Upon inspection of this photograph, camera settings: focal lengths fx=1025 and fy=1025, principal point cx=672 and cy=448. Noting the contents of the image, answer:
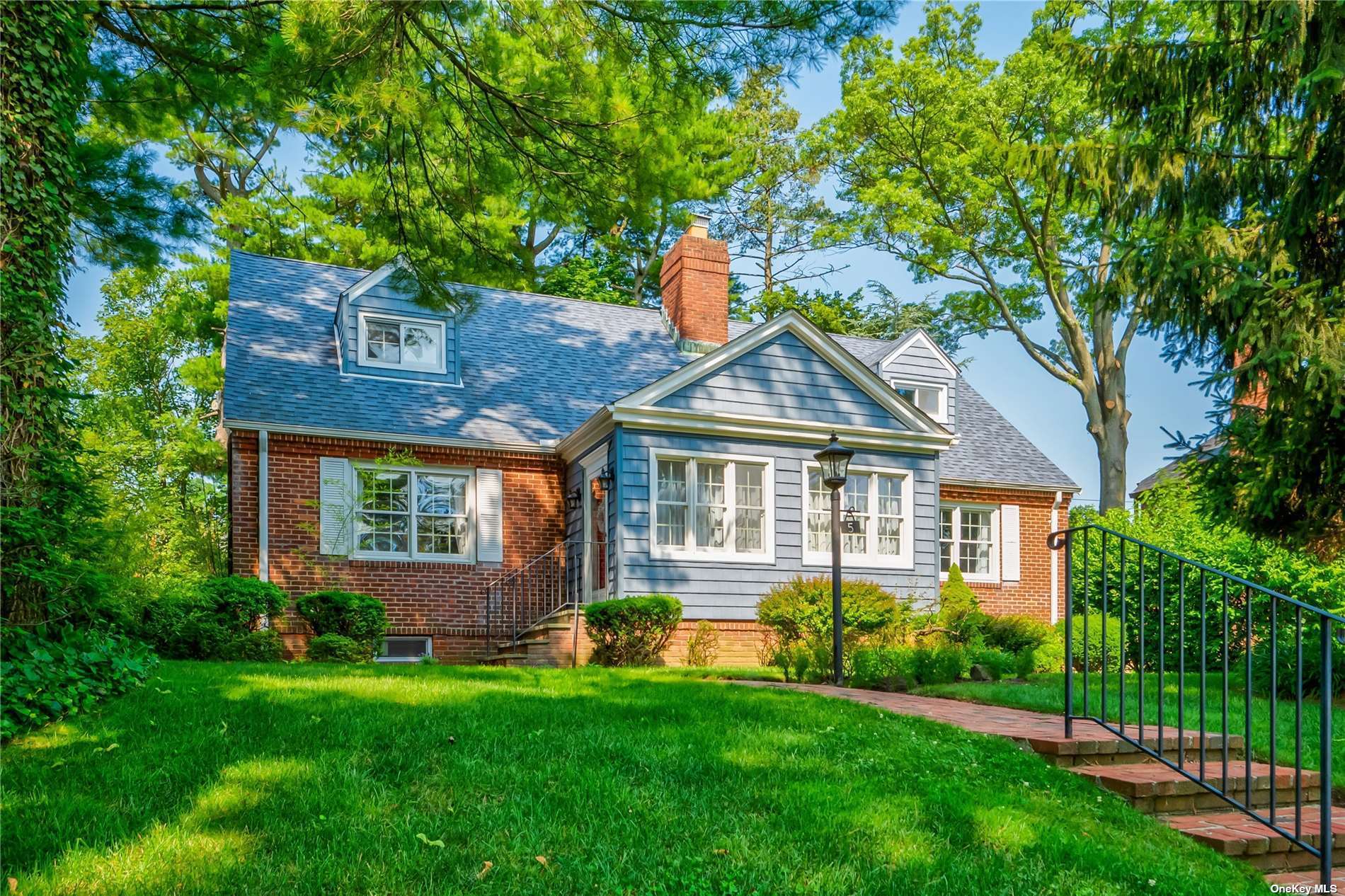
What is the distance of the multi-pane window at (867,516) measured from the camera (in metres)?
15.5

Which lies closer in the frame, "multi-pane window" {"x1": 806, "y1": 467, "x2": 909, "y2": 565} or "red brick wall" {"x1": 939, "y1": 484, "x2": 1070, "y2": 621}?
"multi-pane window" {"x1": 806, "y1": 467, "x2": 909, "y2": 565}

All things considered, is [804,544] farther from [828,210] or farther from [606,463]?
[828,210]

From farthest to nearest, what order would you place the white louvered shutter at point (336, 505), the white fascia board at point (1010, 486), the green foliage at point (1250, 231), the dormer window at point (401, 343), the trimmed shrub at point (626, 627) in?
1. the white fascia board at point (1010, 486)
2. the dormer window at point (401, 343)
3. the white louvered shutter at point (336, 505)
4. the trimmed shrub at point (626, 627)
5. the green foliage at point (1250, 231)

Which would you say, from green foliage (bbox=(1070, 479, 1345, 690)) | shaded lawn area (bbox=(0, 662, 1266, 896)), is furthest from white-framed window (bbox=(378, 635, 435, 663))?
green foliage (bbox=(1070, 479, 1345, 690))

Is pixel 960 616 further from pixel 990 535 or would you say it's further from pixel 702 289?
pixel 702 289

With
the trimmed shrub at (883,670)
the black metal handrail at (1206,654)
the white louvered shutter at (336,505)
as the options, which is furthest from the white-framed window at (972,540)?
the white louvered shutter at (336,505)

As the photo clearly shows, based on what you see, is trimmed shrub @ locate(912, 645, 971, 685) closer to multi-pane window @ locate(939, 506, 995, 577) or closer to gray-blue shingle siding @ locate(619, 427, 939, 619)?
gray-blue shingle siding @ locate(619, 427, 939, 619)

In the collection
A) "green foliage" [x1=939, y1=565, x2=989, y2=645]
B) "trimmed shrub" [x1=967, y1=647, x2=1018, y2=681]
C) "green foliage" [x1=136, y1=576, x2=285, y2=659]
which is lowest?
"trimmed shrub" [x1=967, y1=647, x2=1018, y2=681]

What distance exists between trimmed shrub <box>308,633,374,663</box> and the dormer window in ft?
15.6

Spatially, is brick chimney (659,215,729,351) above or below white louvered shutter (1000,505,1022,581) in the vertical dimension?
above

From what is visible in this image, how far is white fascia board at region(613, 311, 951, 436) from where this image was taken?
47.5 feet

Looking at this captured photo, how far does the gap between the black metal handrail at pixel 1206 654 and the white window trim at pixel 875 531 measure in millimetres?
3074

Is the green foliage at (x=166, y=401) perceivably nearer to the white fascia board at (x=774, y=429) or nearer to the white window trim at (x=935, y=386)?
the white fascia board at (x=774, y=429)

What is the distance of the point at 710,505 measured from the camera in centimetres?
1477
